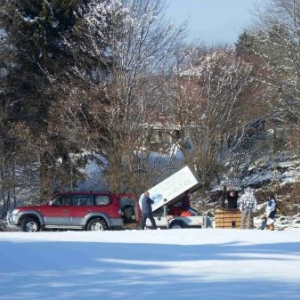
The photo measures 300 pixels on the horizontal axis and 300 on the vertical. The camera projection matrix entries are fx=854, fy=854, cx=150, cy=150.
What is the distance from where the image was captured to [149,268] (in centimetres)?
1520

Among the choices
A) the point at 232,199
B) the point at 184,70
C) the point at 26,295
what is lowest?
the point at 26,295

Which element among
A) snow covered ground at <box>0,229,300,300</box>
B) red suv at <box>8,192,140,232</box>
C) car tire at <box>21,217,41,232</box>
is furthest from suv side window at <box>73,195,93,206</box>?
snow covered ground at <box>0,229,300,300</box>

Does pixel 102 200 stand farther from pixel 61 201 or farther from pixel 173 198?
pixel 173 198

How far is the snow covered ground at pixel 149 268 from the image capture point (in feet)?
41.0

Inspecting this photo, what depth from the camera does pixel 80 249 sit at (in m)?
18.2

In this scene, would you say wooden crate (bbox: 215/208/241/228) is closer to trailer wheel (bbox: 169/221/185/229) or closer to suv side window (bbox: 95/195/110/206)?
A: trailer wheel (bbox: 169/221/185/229)

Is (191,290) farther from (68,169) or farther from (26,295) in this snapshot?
(68,169)

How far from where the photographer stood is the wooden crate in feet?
109

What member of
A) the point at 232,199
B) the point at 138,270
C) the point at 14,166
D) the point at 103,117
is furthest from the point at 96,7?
the point at 138,270

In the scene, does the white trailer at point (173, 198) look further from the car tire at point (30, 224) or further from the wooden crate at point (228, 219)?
the car tire at point (30, 224)

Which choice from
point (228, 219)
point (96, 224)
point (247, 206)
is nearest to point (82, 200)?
point (96, 224)

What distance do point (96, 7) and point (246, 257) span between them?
2943cm

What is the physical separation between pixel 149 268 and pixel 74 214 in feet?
→ 59.6

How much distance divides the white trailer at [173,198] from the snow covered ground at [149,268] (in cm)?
1041
